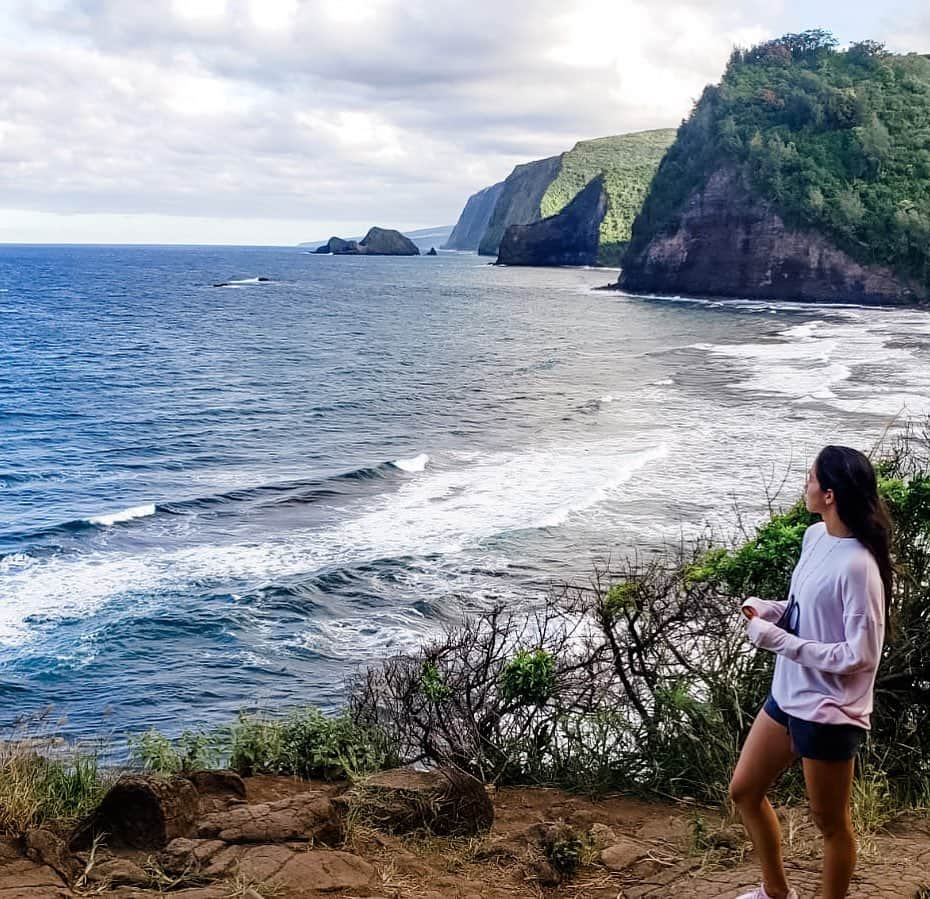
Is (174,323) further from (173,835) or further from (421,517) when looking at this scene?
(173,835)

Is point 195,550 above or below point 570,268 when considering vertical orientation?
below

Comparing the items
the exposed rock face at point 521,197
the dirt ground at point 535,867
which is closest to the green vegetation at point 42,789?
the dirt ground at point 535,867

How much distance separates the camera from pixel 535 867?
5.08 m

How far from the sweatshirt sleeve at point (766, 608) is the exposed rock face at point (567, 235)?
123m

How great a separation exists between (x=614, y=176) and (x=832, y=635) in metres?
134

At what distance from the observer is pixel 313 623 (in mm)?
14016

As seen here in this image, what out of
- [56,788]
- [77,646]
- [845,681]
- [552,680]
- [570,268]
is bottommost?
[77,646]

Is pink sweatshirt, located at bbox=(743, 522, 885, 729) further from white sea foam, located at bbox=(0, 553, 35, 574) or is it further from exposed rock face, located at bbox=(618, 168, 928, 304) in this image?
exposed rock face, located at bbox=(618, 168, 928, 304)

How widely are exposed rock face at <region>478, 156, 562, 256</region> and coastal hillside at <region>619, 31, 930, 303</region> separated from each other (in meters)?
80.7

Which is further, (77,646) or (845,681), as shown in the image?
(77,646)

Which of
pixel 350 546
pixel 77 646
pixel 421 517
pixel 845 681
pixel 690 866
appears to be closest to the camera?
pixel 845 681

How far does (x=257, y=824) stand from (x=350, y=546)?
1189 cm

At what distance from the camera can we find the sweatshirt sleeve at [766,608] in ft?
12.5

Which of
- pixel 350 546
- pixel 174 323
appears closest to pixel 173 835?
pixel 350 546
